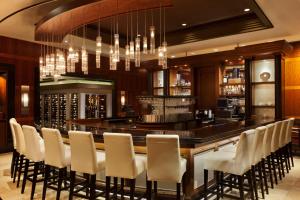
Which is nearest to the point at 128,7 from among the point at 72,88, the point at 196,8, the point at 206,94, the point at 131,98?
the point at 196,8

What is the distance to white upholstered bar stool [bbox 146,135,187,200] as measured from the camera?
112 inches

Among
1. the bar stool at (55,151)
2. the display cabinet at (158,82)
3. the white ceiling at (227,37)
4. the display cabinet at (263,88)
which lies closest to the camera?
the bar stool at (55,151)

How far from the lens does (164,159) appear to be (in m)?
2.90

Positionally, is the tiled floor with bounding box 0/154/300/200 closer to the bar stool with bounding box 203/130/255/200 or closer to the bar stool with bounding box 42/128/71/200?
the bar stool with bounding box 42/128/71/200

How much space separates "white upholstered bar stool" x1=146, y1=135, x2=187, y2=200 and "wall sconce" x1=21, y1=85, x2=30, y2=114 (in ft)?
20.8

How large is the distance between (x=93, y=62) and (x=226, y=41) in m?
4.94

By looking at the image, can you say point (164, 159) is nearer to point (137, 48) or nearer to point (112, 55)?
point (137, 48)

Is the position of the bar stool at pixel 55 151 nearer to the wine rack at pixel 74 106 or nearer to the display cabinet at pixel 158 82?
the display cabinet at pixel 158 82

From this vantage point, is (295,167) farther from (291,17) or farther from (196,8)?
(196,8)

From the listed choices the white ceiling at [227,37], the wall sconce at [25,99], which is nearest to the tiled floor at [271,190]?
the wall sconce at [25,99]

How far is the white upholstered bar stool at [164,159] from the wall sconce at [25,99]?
6.33 metres

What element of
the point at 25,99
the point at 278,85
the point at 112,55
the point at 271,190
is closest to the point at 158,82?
the point at 278,85

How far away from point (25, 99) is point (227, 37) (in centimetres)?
636

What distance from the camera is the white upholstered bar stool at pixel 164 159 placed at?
9.34ft
